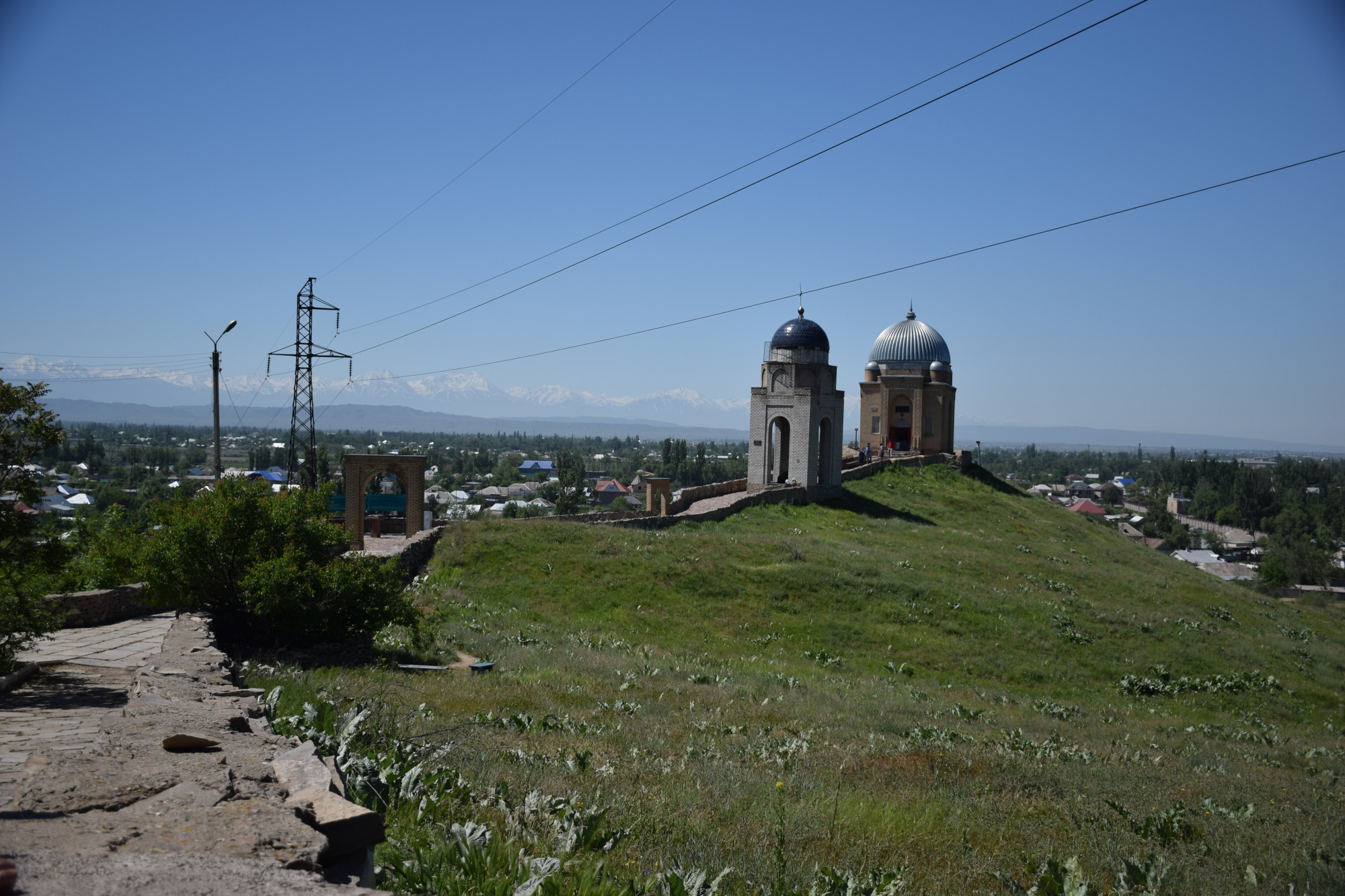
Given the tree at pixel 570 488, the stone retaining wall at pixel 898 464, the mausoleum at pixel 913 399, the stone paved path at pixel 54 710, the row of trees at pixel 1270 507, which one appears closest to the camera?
the stone paved path at pixel 54 710

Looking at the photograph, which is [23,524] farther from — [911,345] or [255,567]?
[911,345]

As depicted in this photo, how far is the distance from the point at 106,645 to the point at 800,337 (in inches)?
1186

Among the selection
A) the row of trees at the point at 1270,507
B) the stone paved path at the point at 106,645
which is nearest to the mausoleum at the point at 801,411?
the stone paved path at the point at 106,645

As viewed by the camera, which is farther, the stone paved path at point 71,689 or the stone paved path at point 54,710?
the stone paved path at point 71,689

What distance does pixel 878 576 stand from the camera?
22.5 m

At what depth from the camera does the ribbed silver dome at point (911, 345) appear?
168 feet

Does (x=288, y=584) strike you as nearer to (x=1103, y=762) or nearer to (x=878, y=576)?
(x=1103, y=762)

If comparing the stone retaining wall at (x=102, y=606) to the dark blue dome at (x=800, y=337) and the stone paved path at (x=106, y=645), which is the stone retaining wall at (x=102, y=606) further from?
the dark blue dome at (x=800, y=337)

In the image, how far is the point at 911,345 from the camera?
5144 cm

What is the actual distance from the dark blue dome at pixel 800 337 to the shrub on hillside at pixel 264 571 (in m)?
26.7

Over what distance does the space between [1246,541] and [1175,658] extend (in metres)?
111

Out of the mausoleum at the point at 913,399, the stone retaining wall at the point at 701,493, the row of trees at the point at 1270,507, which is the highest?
the mausoleum at the point at 913,399

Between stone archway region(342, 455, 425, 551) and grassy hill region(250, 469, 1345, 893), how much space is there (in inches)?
94.9

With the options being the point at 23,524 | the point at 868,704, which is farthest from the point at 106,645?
the point at 868,704
